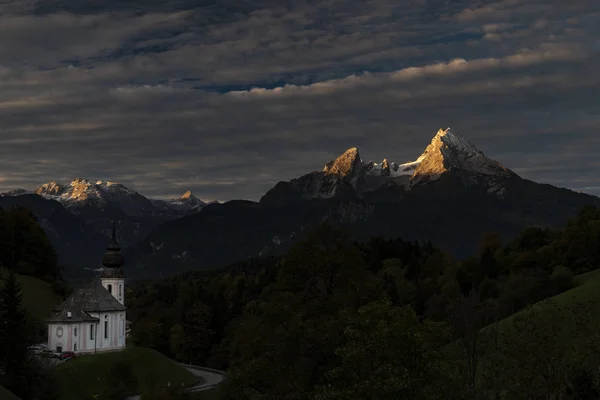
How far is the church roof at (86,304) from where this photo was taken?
12519 centimetres

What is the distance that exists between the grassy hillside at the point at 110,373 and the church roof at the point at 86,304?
25.9 feet

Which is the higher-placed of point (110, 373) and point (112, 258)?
point (112, 258)

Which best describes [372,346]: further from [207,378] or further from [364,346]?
[207,378]

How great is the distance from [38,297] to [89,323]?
3258 cm

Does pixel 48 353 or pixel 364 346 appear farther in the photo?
pixel 48 353

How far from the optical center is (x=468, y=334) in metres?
56.2

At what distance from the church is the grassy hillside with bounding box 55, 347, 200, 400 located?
14.2ft

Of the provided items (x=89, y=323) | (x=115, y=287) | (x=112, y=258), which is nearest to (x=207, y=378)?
(x=89, y=323)

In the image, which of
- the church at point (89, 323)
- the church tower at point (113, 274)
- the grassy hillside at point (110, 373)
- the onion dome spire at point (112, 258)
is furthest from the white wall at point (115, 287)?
the grassy hillside at point (110, 373)

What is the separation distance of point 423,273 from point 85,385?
298ft

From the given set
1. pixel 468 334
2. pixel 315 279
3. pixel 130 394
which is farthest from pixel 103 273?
pixel 468 334

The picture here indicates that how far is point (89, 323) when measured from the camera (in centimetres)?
12550

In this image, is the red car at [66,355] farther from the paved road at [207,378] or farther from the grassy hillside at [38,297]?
the grassy hillside at [38,297]

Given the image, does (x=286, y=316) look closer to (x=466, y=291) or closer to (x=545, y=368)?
(x=545, y=368)
